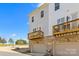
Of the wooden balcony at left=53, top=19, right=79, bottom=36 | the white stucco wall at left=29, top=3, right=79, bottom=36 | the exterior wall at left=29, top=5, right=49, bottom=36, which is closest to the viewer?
the wooden balcony at left=53, top=19, right=79, bottom=36

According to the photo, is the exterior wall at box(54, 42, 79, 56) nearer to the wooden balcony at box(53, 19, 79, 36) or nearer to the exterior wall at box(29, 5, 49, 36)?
the wooden balcony at box(53, 19, 79, 36)

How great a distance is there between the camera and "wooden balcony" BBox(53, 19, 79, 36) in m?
12.9

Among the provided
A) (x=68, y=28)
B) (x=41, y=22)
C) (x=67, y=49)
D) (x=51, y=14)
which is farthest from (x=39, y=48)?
(x=68, y=28)

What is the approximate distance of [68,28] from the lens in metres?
13.6

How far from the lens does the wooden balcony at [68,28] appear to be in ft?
42.3

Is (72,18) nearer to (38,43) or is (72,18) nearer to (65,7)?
(65,7)

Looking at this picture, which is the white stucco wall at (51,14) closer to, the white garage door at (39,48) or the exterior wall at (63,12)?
the exterior wall at (63,12)

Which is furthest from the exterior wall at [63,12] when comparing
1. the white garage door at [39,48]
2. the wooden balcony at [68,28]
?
the white garage door at [39,48]

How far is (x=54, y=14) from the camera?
1633 centimetres

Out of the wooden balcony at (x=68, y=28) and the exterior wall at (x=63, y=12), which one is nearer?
the wooden balcony at (x=68, y=28)

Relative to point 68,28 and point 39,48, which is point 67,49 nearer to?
point 68,28

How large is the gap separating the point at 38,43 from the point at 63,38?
16.1 ft

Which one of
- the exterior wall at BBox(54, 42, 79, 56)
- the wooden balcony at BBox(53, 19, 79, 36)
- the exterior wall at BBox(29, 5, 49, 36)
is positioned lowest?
the exterior wall at BBox(54, 42, 79, 56)

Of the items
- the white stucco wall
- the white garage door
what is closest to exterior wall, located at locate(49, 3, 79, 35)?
the white stucco wall
